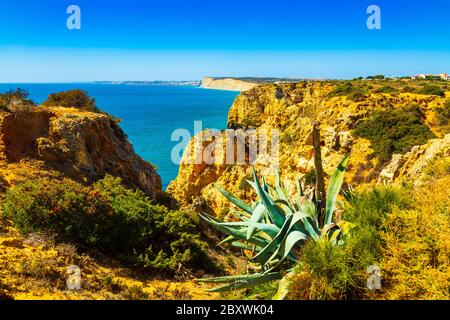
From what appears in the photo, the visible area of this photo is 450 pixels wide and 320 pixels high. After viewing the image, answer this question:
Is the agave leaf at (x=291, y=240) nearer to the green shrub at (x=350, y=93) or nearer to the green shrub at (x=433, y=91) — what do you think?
the green shrub at (x=350, y=93)

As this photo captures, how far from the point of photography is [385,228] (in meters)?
4.05

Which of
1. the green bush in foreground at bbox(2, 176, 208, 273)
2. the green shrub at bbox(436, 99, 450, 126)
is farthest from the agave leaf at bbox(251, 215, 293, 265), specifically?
the green shrub at bbox(436, 99, 450, 126)

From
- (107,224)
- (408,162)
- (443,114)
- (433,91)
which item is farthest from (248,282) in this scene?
(433,91)

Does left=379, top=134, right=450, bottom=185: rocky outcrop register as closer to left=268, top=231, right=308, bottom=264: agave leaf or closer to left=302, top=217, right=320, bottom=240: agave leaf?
left=302, top=217, right=320, bottom=240: agave leaf

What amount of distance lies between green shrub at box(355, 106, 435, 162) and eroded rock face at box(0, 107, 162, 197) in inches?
551

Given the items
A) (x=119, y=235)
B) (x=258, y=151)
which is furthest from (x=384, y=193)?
(x=258, y=151)

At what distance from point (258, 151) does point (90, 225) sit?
974 inches

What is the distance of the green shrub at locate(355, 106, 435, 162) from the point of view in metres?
21.4

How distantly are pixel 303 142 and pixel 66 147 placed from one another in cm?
1699

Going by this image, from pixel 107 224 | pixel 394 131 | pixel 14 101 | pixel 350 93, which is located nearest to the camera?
pixel 107 224

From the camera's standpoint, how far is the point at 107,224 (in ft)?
25.9

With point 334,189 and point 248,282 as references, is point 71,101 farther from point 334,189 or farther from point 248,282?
point 248,282

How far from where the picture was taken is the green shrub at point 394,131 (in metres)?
21.4
